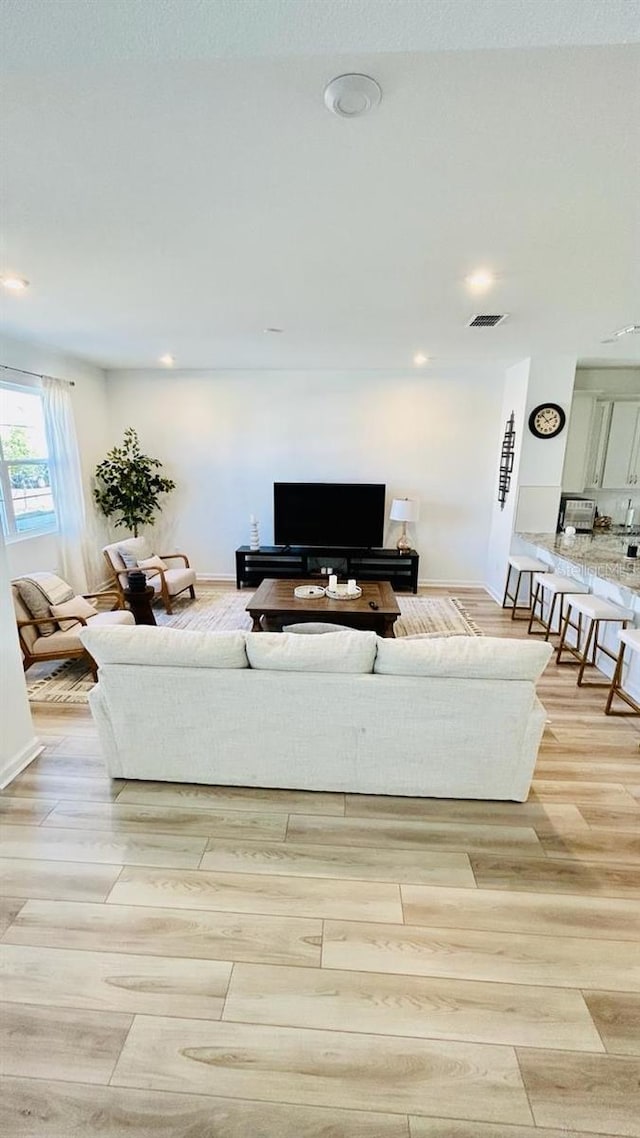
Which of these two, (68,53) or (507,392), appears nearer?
(68,53)

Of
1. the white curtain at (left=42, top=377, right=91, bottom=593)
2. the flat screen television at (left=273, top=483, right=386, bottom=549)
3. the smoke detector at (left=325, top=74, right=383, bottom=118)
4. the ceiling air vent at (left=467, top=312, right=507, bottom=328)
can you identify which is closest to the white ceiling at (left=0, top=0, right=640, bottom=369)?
the smoke detector at (left=325, top=74, right=383, bottom=118)

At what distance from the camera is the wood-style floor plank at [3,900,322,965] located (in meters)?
1.55

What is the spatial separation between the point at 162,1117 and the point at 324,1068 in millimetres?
425

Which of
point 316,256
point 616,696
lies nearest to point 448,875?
point 616,696

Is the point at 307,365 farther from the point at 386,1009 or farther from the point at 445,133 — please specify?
the point at 386,1009

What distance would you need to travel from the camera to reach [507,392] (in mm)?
5562

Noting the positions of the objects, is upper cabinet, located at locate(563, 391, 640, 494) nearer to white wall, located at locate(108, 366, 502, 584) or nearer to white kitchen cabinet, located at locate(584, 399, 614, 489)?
white kitchen cabinet, located at locate(584, 399, 614, 489)

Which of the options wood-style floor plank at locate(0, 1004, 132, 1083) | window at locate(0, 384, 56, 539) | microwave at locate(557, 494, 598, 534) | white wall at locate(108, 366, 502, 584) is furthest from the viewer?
white wall at locate(108, 366, 502, 584)

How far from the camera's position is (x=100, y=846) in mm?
1974

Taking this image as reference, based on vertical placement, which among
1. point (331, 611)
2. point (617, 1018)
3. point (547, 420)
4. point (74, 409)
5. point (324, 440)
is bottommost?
point (617, 1018)

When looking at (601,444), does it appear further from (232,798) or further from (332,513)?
(232,798)

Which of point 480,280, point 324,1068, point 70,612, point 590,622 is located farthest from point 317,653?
point 590,622

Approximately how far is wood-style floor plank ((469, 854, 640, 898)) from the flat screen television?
4308 mm

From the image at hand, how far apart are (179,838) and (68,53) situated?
2530 mm
